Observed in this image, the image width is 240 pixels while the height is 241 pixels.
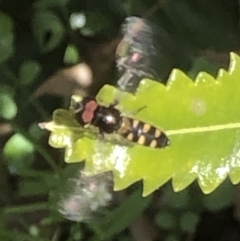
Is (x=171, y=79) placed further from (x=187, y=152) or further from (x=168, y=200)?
(x=168, y=200)

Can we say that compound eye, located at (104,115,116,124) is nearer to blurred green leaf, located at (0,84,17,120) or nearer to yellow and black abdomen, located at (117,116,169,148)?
yellow and black abdomen, located at (117,116,169,148)

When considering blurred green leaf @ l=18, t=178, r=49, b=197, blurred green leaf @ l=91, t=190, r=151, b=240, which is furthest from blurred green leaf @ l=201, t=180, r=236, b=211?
blurred green leaf @ l=18, t=178, r=49, b=197

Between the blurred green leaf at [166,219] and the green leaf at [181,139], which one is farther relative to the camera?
the blurred green leaf at [166,219]

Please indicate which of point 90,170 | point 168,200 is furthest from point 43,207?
point 90,170

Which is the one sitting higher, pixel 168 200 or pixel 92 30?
pixel 92 30

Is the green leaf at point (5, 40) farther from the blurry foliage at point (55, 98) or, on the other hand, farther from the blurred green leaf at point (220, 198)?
the blurred green leaf at point (220, 198)

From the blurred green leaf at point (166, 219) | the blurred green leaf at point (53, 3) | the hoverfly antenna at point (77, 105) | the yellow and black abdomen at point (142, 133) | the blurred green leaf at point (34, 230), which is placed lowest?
the blurred green leaf at point (34, 230)

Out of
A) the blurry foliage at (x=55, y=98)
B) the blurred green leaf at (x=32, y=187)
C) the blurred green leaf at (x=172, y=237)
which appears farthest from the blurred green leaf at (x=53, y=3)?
the blurred green leaf at (x=172, y=237)

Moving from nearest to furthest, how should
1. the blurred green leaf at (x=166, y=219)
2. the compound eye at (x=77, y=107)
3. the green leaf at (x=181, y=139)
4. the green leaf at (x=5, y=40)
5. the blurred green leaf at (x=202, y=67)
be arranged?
the green leaf at (x=181, y=139) → the compound eye at (x=77, y=107) → the blurred green leaf at (x=202, y=67) → the green leaf at (x=5, y=40) → the blurred green leaf at (x=166, y=219)
